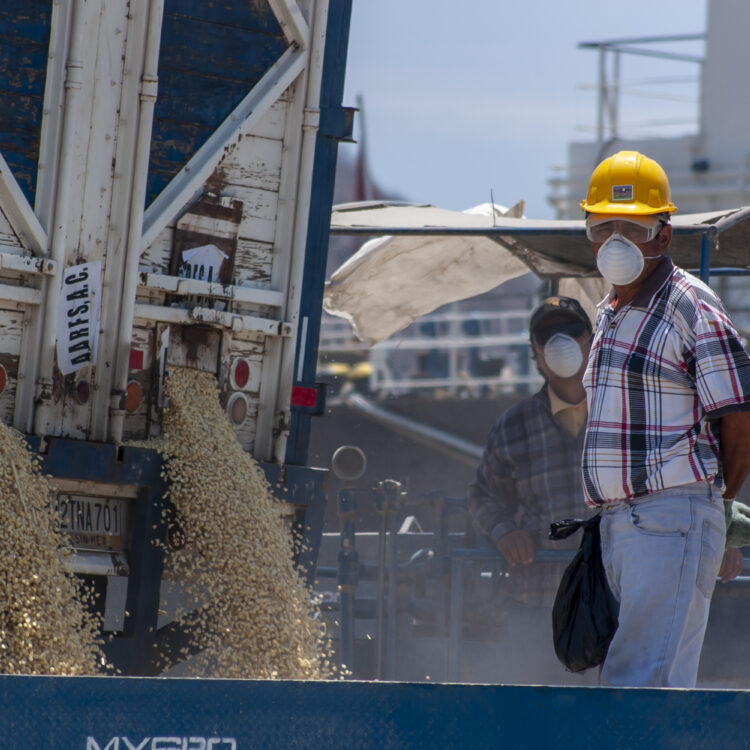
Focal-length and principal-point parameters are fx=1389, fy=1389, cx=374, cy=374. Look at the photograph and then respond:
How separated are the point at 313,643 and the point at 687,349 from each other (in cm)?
192

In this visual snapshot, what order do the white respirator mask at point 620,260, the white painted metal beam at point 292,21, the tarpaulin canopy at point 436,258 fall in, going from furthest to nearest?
the tarpaulin canopy at point 436,258 < the white painted metal beam at point 292,21 < the white respirator mask at point 620,260

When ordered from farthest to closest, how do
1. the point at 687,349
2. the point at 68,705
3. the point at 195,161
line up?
1. the point at 195,161
2. the point at 687,349
3. the point at 68,705

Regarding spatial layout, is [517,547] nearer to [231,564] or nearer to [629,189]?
[231,564]

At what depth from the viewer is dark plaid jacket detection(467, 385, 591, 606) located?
20.9 ft

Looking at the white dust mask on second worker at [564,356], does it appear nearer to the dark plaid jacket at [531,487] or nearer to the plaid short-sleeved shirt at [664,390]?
the dark plaid jacket at [531,487]

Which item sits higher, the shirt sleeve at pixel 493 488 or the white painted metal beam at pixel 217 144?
the white painted metal beam at pixel 217 144

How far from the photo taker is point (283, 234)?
5305 millimetres

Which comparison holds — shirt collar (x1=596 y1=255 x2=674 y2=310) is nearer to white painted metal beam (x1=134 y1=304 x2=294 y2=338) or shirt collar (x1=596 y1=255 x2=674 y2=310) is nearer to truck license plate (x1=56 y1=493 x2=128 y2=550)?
white painted metal beam (x1=134 y1=304 x2=294 y2=338)

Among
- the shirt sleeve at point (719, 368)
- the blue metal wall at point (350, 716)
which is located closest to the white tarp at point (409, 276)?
the shirt sleeve at point (719, 368)

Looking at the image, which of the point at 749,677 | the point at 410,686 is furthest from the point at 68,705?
the point at 749,677

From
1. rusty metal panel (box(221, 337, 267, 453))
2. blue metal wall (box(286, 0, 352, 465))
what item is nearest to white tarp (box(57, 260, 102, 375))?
rusty metal panel (box(221, 337, 267, 453))

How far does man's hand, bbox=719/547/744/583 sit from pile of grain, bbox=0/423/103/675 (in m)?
2.46

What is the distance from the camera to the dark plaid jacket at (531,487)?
251 inches

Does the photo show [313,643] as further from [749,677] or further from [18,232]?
[749,677]
